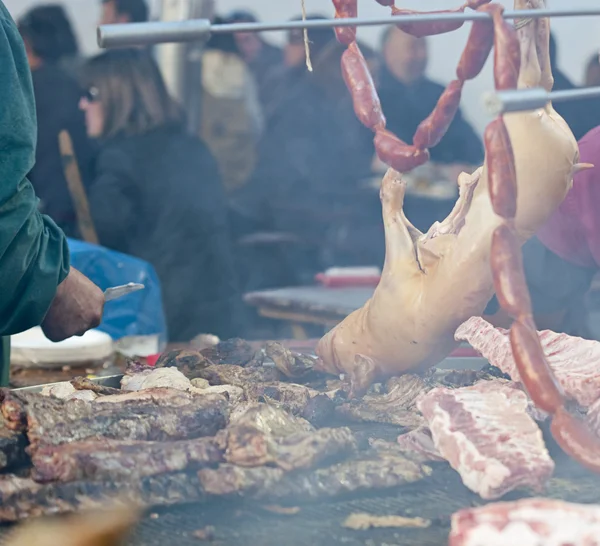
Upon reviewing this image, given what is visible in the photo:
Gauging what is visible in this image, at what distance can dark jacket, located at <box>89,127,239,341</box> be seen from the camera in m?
6.91

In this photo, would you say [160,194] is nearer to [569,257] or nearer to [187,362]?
[569,257]

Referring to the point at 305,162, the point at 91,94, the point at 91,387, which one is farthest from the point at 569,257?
the point at 305,162

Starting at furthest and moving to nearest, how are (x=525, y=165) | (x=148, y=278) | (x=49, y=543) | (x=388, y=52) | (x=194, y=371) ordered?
(x=388, y=52), (x=148, y=278), (x=194, y=371), (x=525, y=165), (x=49, y=543)

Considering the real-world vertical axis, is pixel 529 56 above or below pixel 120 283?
above

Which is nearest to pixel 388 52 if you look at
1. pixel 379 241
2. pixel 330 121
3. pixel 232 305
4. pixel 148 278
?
pixel 330 121

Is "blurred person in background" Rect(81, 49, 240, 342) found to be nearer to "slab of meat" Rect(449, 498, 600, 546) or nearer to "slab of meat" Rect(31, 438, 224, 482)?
"slab of meat" Rect(31, 438, 224, 482)

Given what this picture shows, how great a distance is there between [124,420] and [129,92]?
5036 mm

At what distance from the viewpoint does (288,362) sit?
3004 millimetres

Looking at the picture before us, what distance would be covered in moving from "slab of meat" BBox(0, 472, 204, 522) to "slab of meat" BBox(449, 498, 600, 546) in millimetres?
670

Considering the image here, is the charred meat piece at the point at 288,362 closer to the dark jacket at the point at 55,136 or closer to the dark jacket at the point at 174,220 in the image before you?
the dark jacket at the point at 174,220

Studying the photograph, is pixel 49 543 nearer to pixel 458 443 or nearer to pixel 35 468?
pixel 35 468

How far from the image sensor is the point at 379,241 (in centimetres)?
945

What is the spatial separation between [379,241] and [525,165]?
7036 millimetres

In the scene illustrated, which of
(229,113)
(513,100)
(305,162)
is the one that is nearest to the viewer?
(513,100)
